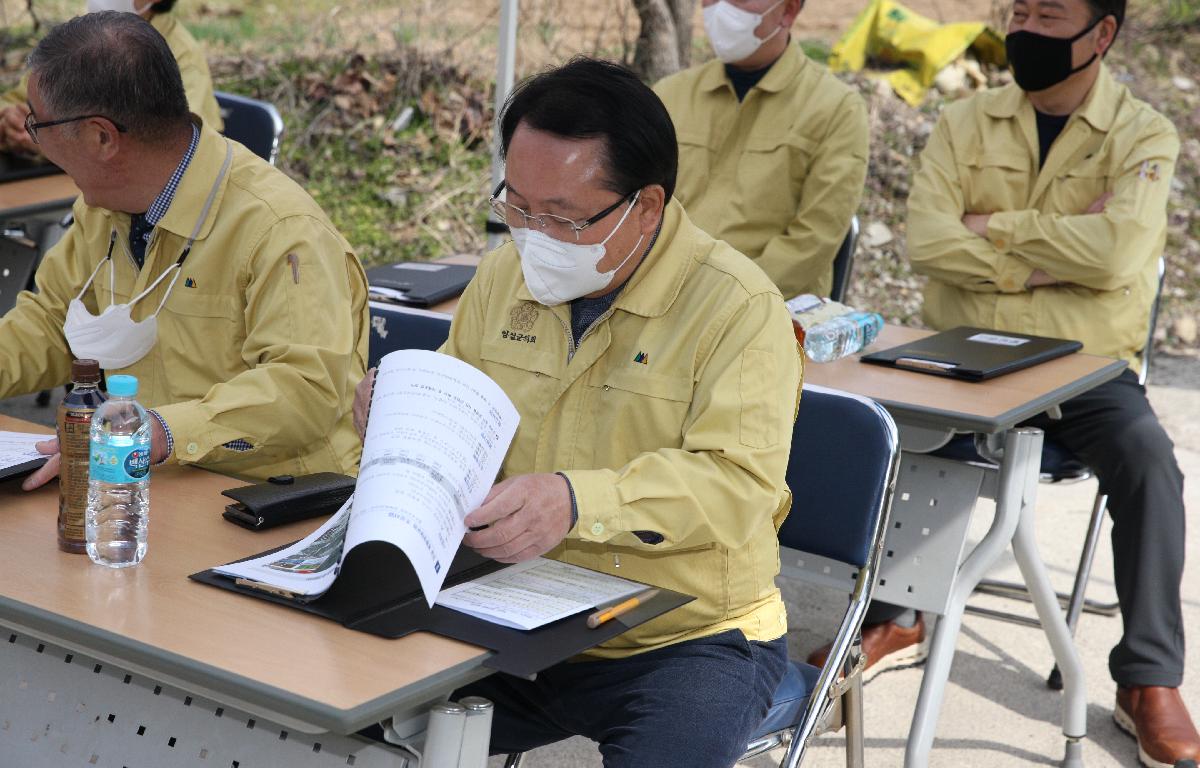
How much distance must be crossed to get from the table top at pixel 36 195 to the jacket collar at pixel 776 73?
1979 mm

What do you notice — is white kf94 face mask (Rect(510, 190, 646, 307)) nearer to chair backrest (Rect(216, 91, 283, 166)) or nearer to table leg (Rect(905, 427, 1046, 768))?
table leg (Rect(905, 427, 1046, 768))

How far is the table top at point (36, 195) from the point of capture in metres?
4.02

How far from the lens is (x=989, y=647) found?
3740 millimetres

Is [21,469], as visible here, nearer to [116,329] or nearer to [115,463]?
[115,463]

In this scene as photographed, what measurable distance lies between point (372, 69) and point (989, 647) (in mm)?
5466

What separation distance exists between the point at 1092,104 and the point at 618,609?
2740mm

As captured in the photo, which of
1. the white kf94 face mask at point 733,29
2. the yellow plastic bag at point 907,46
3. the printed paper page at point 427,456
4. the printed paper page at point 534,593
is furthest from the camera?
the yellow plastic bag at point 907,46

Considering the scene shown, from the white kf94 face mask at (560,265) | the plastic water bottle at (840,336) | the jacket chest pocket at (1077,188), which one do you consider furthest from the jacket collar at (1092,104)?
the white kf94 face mask at (560,265)

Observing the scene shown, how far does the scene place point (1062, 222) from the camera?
3.64 meters

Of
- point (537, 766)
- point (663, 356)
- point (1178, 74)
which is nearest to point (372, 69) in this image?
point (1178, 74)

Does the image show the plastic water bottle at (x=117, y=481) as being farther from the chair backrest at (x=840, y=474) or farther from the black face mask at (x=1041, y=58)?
the black face mask at (x=1041, y=58)

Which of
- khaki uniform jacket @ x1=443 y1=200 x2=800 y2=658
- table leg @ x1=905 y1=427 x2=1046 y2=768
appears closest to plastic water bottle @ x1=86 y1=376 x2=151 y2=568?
khaki uniform jacket @ x1=443 y1=200 x2=800 y2=658

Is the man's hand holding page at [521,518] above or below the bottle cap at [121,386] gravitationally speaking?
below

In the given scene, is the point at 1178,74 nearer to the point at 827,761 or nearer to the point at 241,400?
the point at 827,761
